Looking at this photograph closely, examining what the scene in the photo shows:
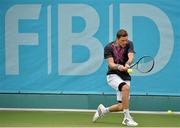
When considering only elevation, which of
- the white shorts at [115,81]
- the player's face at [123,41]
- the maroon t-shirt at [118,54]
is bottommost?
the white shorts at [115,81]

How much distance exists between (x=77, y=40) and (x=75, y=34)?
0.12 meters

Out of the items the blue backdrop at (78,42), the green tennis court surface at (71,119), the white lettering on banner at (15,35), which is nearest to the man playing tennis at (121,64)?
the green tennis court surface at (71,119)

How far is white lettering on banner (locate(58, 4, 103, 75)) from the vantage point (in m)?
11.7

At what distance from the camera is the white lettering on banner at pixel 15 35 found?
11789mm

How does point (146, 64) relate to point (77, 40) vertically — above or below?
below

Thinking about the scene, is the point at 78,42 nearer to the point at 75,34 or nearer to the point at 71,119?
the point at 75,34

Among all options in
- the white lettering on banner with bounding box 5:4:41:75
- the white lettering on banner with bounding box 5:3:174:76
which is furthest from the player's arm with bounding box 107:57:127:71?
the white lettering on banner with bounding box 5:4:41:75

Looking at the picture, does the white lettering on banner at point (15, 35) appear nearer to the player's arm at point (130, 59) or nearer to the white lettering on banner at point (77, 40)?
the white lettering on banner at point (77, 40)

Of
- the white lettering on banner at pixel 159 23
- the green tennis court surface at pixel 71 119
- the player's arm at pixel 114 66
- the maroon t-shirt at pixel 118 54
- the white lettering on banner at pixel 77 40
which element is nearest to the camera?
the player's arm at pixel 114 66

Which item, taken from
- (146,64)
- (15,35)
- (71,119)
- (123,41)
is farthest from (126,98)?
(15,35)

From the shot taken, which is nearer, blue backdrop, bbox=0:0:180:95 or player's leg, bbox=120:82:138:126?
player's leg, bbox=120:82:138:126

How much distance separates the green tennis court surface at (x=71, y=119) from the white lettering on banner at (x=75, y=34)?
897 mm

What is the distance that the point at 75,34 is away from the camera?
1170cm

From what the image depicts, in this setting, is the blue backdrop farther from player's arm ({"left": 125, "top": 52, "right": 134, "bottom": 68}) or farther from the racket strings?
player's arm ({"left": 125, "top": 52, "right": 134, "bottom": 68})
